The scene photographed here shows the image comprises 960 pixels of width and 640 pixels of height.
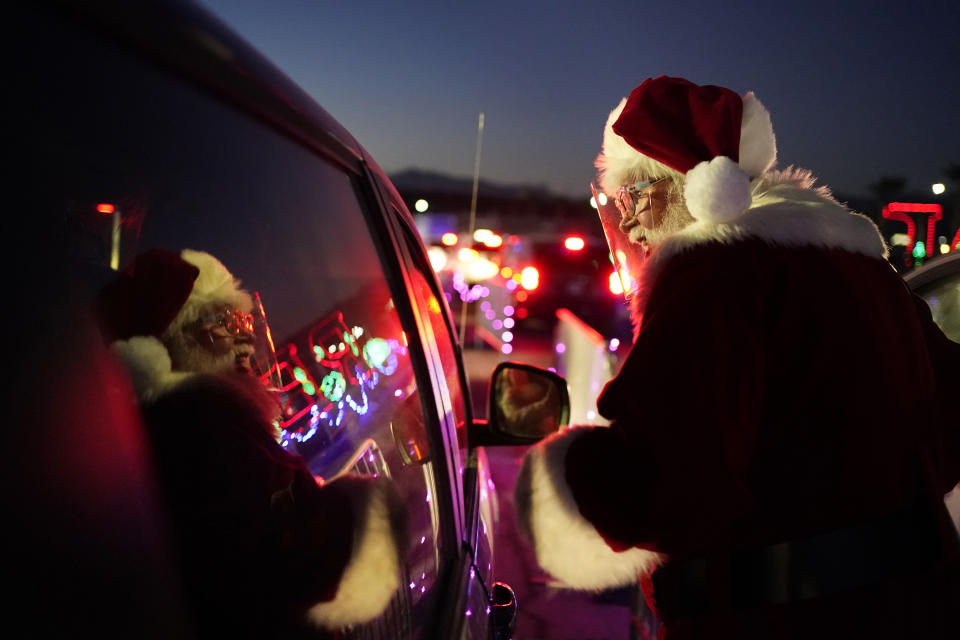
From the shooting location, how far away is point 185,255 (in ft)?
2.69

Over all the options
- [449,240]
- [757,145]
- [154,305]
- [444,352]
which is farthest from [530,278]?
[154,305]

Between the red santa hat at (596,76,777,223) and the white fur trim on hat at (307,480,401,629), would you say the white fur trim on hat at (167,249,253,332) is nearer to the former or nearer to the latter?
the white fur trim on hat at (307,480,401,629)

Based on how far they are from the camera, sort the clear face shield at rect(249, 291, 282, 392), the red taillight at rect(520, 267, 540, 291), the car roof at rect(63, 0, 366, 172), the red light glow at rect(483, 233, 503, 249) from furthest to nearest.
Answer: the red light glow at rect(483, 233, 503, 249), the red taillight at rect(520, 267, 540, 291), the clear face shield at rect(249, 291, 282, 392), the car roof at rect(63, 0, 366, 172)

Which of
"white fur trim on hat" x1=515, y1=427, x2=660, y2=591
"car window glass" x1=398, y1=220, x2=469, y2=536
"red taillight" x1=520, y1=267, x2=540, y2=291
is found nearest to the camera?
"white fur trim on hat" x1=515, y1=427, x2=660, y2=591

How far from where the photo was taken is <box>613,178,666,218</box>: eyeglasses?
6.30 feet

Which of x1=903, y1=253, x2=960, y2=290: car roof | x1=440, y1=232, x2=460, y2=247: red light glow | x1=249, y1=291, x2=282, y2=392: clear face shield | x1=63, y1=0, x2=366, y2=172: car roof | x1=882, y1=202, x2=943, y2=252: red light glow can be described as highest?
x1=63, y1=0, x2=366, y2=172: car roof

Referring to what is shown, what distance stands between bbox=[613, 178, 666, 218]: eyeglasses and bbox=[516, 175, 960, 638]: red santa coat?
0.36 meters

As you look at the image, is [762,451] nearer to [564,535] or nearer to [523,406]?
[564,535]

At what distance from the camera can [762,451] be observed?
1493 mm

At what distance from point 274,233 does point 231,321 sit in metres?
0.23

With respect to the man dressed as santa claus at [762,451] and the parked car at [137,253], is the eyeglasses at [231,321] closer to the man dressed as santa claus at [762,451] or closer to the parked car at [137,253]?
the parked car at [137,253]

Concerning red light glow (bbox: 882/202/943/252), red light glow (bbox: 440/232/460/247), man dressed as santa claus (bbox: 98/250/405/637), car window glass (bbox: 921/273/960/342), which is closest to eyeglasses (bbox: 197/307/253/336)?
man dressed as santa claus (bbox: 98/250/405/637)

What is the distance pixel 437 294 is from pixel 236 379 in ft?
4.89

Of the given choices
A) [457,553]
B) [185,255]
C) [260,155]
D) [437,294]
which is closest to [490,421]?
[437,294]
